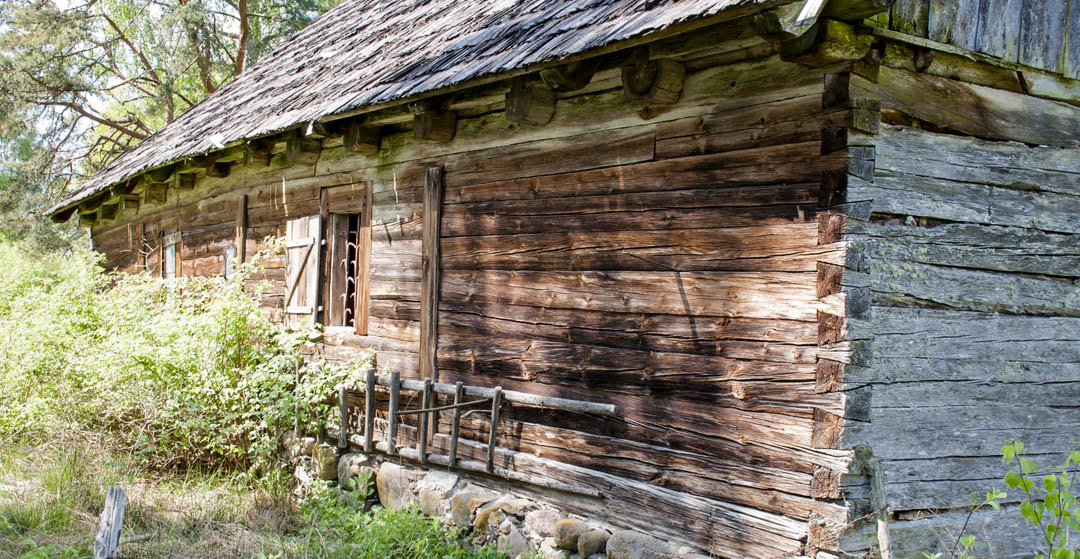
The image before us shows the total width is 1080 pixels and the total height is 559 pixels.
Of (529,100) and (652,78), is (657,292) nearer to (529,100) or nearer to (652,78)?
(652,78)

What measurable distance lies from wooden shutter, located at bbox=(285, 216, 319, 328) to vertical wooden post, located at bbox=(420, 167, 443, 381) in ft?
5.80

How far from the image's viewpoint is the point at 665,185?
15.1ft

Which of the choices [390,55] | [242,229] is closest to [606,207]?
[390,55]

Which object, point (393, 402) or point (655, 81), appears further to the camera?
point (393, 402)

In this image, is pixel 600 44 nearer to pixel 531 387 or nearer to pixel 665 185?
pixel 665 185

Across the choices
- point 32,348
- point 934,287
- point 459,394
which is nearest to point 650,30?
point 934,287

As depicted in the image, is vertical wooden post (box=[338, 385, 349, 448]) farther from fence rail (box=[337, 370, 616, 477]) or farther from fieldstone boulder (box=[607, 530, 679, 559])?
fieldstone boulder (box=[607, 530, 679, 559])

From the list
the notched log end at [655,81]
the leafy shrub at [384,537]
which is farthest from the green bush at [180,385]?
the notched log end at [655,81]

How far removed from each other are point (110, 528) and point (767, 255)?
3445 millimetres

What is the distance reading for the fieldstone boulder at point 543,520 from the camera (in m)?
5.15

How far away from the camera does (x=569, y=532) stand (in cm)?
495

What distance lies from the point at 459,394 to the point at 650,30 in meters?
3.00

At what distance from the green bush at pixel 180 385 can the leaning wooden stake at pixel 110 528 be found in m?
2.67

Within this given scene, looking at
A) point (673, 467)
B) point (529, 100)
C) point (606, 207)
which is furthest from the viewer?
point (529, 100)
